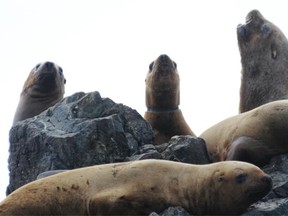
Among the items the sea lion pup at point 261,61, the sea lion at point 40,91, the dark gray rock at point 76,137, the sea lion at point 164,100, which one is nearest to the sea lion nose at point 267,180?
the dark gray rock at point 76,137

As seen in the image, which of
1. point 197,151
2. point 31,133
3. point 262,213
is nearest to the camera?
point 262,213

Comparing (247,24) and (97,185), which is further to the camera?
(247,24)

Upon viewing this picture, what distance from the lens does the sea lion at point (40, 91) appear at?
15.5m

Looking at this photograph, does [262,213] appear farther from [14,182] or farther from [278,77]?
[278,77]

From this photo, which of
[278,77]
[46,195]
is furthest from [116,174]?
[278,77]

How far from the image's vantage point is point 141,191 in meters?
8.72

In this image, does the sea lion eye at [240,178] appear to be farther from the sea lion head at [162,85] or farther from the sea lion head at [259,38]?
the sea lion head at [162,85]

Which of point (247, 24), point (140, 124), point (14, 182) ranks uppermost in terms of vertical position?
point (247, 24)

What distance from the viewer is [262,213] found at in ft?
28.2

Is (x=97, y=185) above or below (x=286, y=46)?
below

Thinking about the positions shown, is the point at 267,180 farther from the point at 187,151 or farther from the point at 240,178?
the point at 187,151

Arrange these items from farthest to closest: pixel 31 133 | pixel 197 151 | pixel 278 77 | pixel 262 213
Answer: pixel 278 77
pixel 31 133
pixel 197 151
pixel 262 213

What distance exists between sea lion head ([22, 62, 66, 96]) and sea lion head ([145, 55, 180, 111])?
1883 millimetres

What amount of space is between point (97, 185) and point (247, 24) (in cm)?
679
